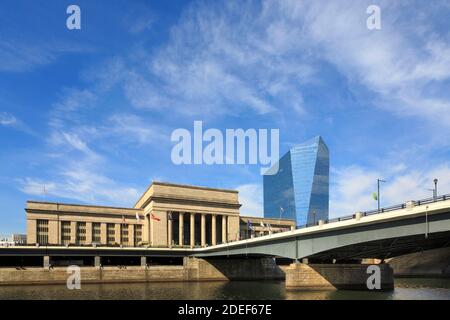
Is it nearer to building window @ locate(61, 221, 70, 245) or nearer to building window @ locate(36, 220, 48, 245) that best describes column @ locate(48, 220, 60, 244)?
building window @ locate(36, 220, 48, 245)

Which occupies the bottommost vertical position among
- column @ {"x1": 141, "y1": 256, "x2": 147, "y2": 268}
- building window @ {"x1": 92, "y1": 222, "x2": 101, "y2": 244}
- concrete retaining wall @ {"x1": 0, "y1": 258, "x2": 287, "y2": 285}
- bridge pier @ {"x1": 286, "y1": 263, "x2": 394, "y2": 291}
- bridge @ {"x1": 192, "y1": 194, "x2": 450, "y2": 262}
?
concrete retaining wall @ {"x1": 0, "y1": 258, "x2": 287, "y2": 285}

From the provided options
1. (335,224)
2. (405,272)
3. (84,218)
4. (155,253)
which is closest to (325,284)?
(335,224)

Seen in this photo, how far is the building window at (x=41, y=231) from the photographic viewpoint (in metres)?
119

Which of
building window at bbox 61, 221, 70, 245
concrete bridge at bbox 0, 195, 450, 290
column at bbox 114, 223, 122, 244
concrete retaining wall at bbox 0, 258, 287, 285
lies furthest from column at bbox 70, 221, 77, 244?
concrete retaining wall at bbox 0, 258, 287, 285

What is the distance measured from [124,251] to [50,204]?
116 ft

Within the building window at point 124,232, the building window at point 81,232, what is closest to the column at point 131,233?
the building window at point 124,232

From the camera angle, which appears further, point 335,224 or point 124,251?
point 124,251

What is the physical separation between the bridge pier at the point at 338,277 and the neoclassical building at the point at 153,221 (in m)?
48.4

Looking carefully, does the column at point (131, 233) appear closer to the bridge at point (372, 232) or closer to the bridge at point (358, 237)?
the bridge at point (358, 237)

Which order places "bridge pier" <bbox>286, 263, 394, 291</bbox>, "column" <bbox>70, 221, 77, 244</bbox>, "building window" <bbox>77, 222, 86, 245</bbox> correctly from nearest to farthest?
"bridge pier" <bbox>286, 263, 394, 291</bbox> < "column" <bbox>70, 221, 77, 244</bbox> < "building window" <bbox>77, 222, 86, 245</bbox>

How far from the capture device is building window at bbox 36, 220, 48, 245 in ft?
390

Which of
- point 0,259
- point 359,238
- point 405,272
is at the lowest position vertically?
point 405,272
